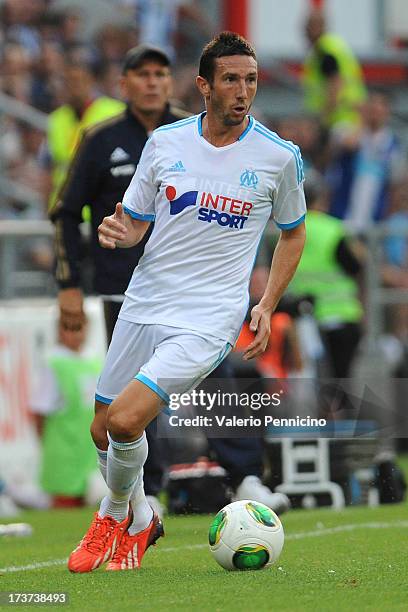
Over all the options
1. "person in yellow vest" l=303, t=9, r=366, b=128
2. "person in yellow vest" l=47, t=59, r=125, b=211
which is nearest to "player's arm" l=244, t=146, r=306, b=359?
"person in yellow vest" l=47, t=59, r=125, b=211

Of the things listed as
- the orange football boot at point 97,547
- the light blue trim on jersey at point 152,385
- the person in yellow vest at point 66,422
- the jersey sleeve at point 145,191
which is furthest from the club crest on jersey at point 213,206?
the person in yellow vest at point 66,422

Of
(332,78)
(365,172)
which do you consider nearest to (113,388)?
(365,172)

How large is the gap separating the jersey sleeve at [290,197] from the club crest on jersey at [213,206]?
0.21 m

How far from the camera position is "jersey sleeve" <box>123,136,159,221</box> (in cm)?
700

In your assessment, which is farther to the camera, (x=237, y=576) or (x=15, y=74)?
(x=15, y=74)

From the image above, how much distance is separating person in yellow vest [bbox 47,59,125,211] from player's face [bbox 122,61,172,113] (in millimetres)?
4625

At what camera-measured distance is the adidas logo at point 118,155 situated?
891cm

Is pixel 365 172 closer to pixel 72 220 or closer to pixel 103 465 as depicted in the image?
pixel 72 220

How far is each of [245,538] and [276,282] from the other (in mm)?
1163

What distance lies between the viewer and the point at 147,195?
23.0 feet

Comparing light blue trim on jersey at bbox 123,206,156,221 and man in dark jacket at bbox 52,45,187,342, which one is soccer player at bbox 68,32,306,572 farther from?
man in dark jacket at bbox 52,45,187,342

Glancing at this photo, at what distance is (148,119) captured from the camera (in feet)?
29.8

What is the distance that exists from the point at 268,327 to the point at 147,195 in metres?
0.82

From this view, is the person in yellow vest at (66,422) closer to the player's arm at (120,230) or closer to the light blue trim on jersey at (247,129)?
the player's arm at (120,230)
